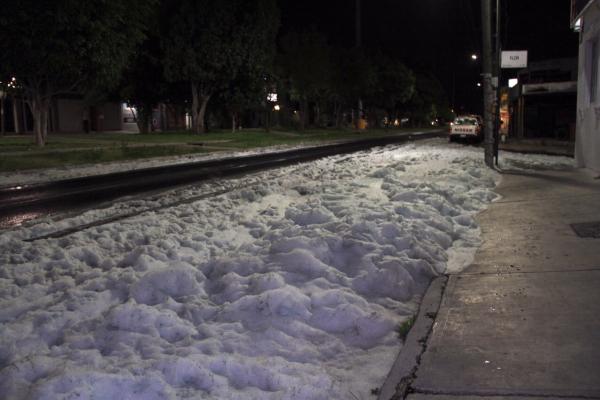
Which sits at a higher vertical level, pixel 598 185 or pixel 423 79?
pixel 423 79

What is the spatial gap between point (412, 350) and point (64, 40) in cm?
2173

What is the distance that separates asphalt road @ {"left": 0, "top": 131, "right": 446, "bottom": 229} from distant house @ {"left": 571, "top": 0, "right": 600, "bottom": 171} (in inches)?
371

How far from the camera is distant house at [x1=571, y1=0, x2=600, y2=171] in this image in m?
14.1

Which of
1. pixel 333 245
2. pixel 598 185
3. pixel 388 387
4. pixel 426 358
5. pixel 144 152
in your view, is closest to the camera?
pixel 388 387

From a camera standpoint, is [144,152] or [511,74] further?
[511,74]

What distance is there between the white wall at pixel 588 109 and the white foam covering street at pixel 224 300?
6.77m

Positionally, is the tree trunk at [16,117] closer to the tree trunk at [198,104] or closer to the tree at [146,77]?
the tree at [146,77]

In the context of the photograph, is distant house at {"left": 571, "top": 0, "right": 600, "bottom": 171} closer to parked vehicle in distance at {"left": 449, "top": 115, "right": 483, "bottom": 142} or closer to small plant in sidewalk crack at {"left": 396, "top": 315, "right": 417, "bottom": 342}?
small plant in sidewalk crack at {"left": 396, "top": 315, "right": 417, "bottom": 342}

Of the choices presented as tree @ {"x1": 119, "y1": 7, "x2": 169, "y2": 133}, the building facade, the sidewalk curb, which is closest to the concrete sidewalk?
the sidewalk curb

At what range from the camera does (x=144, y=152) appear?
88.2 ft

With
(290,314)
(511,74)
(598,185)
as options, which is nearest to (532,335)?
(290,314)

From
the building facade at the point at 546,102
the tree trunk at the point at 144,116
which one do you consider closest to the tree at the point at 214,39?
the tree trunk at the point at 144,116

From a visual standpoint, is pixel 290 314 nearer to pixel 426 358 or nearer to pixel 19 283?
pixel 426 358

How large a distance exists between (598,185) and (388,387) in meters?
9.59
